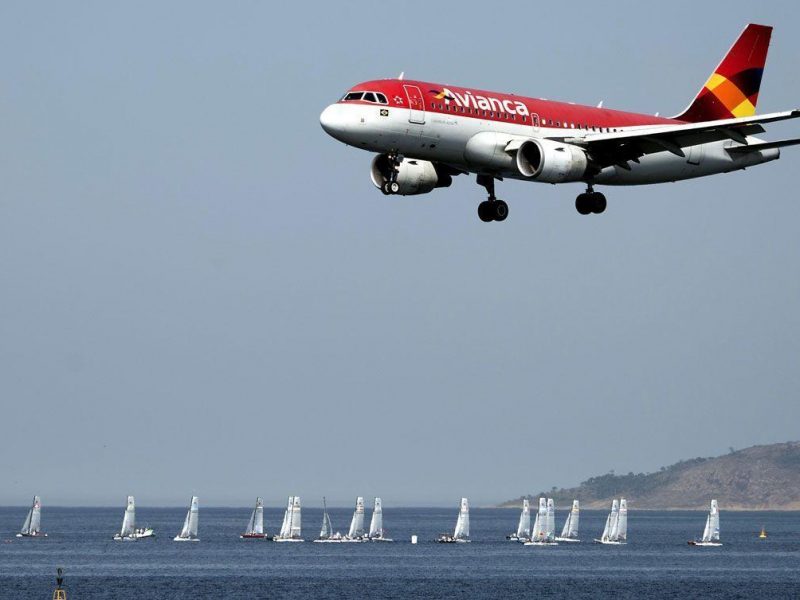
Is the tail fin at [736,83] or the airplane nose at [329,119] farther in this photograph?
the tail fin at [736,83]

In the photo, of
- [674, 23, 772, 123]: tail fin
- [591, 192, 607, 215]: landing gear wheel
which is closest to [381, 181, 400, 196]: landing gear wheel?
[591, 192, 607, 215]: landing gear wheel

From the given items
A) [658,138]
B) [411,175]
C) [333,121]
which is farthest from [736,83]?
[333,121]

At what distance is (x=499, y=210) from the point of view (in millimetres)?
73688

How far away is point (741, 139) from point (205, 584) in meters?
142

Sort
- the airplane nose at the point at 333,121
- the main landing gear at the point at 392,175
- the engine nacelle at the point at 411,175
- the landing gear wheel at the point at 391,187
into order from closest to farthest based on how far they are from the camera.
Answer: the airplane nose at the point at 333,121
the main landing gear at the point at 392,175
the landing gear wheel at the point at 391,187
the engine nacelle at the point at 411,175

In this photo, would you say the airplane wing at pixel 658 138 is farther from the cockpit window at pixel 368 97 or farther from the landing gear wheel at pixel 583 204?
the cockpit window at pixel 368 97

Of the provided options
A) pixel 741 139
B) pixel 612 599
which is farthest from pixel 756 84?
pixel 612 599

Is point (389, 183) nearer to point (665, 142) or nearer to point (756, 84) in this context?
point (665, 142)

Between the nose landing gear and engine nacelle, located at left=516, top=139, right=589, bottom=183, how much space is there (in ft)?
22.4

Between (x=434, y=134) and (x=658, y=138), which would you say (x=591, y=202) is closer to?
(x=658, y=138)

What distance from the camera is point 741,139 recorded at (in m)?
73.1

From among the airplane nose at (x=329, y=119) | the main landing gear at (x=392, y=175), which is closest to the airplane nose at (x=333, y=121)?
the airplane nose at (x=329, y=119)

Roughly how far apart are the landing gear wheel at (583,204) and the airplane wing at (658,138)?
2906 millimetres

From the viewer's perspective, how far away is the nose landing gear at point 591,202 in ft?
252
